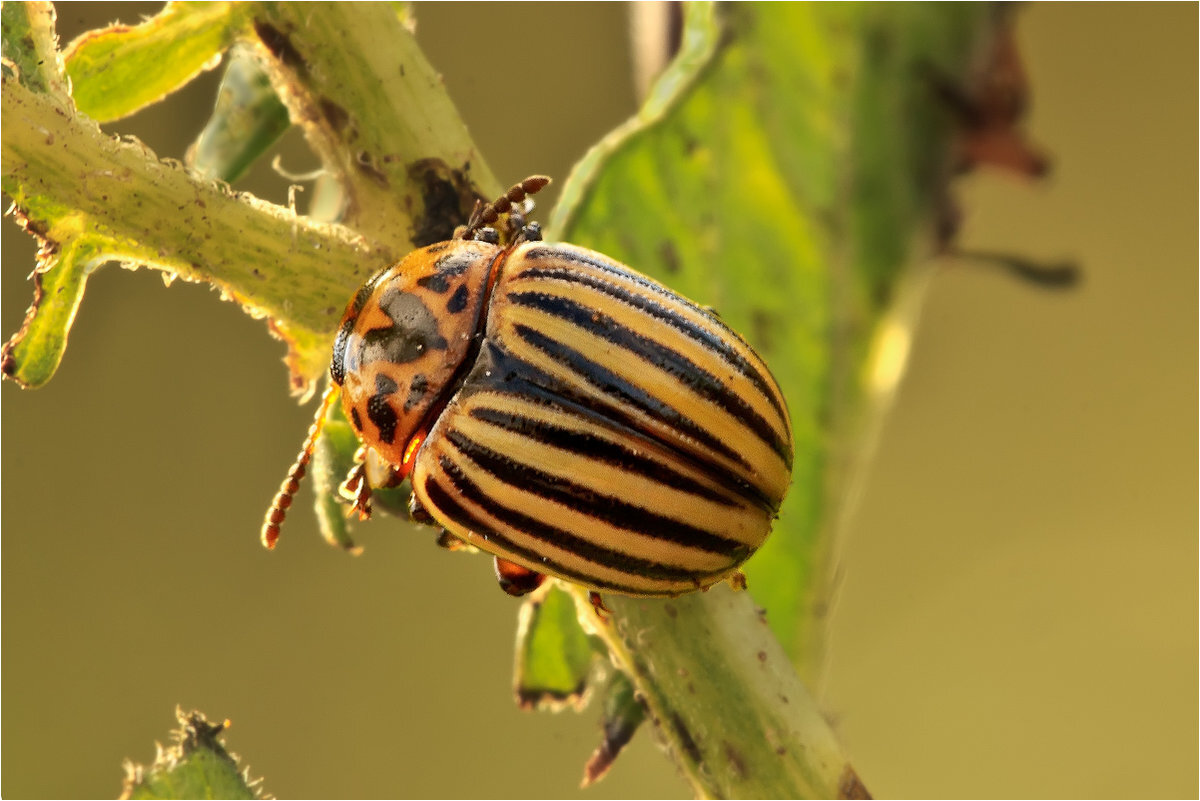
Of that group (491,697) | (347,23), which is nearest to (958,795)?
(491,697)

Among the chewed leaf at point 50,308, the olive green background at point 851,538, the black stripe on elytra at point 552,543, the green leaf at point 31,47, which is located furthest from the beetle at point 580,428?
the olive green background at point 851,538

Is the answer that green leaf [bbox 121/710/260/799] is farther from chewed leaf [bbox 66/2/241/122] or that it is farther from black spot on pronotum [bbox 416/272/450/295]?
chewed leaf [bbox 66/2/241/122]

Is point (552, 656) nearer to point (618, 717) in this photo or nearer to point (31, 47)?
point (618, 717)

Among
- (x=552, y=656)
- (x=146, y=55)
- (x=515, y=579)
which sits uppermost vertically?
(x=146, y=55)

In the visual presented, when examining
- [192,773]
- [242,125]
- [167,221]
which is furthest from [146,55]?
[192,773]

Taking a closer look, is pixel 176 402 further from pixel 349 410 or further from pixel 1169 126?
pixel 1169 126

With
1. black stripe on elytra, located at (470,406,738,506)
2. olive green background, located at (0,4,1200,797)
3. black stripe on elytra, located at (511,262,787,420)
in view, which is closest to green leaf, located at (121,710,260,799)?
black stripe on elytra, located at (470,406,738,506)
